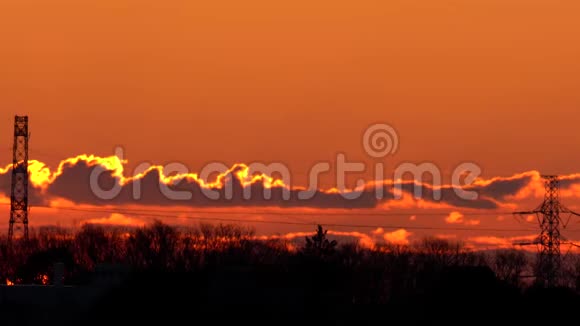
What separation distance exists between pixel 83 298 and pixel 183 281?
1542cm

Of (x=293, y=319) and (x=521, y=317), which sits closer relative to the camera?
(x=293, y=319)

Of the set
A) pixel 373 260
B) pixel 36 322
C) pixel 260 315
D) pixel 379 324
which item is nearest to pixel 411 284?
pixel 373 260

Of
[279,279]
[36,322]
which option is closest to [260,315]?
[279,279]

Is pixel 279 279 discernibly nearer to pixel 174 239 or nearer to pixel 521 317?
pixel 521 317

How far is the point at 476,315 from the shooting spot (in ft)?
373

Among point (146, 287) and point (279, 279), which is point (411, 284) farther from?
point (146, 287)

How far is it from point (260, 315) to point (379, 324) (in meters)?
21.8

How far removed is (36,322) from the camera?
115 m

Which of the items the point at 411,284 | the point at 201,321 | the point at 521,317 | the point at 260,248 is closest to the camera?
the point at 201,321

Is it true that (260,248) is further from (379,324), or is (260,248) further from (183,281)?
(183,281)

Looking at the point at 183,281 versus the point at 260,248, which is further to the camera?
the point at 260,248

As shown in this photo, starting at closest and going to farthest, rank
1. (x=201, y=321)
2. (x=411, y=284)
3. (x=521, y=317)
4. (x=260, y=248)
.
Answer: (x=201, y=321) → (x=521, y=317) → (x=411, y=284) → (x=260, y=248)

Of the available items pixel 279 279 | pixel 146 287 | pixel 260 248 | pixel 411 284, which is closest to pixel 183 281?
pixel 146 287

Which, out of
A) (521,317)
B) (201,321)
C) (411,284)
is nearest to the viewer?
(201,321)
